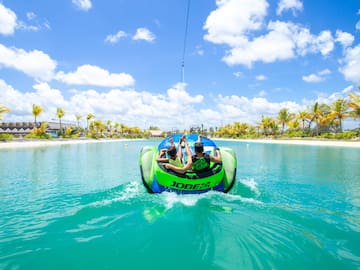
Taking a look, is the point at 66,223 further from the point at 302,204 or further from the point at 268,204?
the point at 302,204

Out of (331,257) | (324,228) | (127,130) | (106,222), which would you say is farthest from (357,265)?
(127,130)

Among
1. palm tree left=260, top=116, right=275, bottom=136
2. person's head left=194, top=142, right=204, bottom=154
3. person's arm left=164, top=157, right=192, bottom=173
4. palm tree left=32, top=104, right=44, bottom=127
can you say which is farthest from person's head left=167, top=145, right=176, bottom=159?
palm tree left=260, top=116, right=275, bottom=136

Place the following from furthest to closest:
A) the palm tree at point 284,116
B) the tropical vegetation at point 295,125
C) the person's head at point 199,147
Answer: the palm tree at point 284,116 → the tropical vegetation at point 295,125 → the person's head at point 199,147

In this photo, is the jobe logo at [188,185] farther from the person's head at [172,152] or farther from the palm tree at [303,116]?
the palm tree at [303,116]

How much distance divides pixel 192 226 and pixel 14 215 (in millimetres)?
4128

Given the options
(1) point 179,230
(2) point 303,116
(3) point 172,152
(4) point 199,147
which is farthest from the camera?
(2) point 303,116

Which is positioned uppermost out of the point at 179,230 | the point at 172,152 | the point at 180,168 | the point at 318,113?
the point at 318,113

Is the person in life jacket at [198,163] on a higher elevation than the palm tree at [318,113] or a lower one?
lower

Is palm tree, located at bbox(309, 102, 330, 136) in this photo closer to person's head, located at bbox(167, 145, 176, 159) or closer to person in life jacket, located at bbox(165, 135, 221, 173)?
person in life jacket, located at bbox(165, 135, 221, 173)

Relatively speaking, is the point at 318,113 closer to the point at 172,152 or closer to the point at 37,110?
the point at 172,152

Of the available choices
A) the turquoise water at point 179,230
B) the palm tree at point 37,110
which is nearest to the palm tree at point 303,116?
the turquoise water at point 179,230

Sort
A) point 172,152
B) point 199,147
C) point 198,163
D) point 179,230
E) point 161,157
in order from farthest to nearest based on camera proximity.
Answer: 1. point 161,157
2. point 172,152
3. point 198,163
4. point 199,147
5. point 179,230

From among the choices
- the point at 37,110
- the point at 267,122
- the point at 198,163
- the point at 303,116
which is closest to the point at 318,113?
the point at 303,116

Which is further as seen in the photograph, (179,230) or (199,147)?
(199,147)
